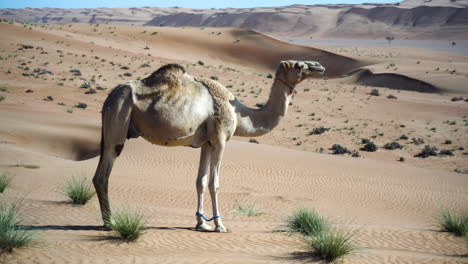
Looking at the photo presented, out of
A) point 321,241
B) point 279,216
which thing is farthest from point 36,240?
point 279,216

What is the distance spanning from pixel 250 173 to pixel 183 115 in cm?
899

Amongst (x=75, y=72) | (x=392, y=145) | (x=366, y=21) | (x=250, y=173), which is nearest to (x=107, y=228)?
(x=250, y=173)

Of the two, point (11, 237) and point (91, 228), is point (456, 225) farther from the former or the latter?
point (11, 237)

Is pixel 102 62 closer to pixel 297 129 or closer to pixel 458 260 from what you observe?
pixel 297 129

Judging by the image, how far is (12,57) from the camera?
41781mm

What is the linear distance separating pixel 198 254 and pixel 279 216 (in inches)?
184

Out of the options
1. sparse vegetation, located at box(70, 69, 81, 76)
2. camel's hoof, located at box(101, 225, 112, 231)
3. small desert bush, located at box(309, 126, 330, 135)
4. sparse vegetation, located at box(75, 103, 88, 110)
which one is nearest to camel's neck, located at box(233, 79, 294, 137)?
camel's hoof, located at box(101, 225, 112, 231)

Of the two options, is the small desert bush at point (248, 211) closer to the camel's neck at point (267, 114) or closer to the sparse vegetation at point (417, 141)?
the camel's neck at point (267, 114)

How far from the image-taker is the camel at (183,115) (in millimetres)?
7418

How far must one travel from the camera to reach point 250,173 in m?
16.2

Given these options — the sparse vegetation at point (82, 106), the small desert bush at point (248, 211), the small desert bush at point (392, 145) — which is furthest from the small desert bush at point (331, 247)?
the sparse vegetation at point (82, 106)

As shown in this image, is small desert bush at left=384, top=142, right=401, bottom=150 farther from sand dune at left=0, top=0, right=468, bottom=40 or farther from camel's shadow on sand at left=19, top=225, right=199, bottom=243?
sand dune at left=0, top=0, right=468, bottom=40

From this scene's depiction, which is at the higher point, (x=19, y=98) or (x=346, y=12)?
(x=346, y=12)

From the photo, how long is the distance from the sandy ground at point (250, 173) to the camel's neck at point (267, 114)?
73.0 inches
